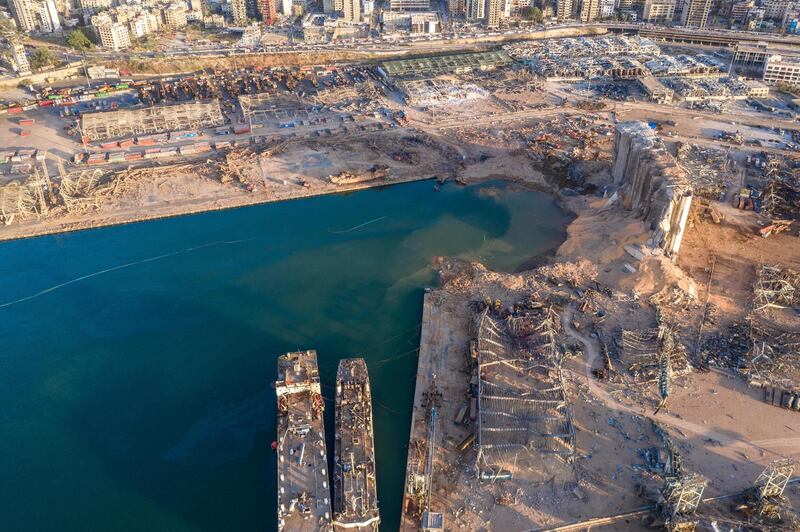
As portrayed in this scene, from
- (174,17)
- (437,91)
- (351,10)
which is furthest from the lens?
(351,10)

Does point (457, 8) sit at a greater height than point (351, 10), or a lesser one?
lesser

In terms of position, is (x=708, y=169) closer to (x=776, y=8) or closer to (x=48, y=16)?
(x=776, y=8)

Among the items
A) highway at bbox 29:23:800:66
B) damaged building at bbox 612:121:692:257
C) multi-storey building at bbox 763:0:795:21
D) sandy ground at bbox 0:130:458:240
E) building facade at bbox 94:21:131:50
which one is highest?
multi-storey building at bbox 763:0:795:21

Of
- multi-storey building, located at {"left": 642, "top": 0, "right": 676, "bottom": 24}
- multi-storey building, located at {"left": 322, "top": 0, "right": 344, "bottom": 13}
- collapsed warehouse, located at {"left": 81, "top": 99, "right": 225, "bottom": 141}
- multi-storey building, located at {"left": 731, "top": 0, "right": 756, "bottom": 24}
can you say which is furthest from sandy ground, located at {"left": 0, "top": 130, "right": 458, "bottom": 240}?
multi-storey building, located at {"left": 731, "top": 0, "right": 756, "bottom": 24}

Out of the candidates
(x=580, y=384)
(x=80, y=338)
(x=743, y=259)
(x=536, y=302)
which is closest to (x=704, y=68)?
(x=743, y=259)

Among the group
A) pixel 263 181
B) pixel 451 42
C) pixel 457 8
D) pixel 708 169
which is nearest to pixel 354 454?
pixel 263 181

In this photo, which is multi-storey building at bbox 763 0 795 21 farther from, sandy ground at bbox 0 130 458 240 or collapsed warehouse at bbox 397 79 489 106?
sandy ground at bbox 0 130 458 240

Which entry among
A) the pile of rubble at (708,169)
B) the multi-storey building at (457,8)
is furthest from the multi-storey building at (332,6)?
the pile of rubble at (708,169)

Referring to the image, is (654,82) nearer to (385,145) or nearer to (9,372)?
(385,145)
